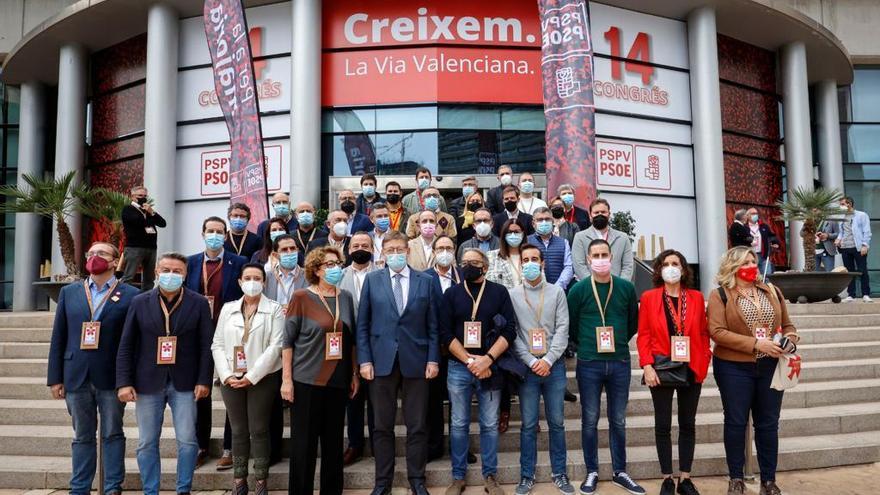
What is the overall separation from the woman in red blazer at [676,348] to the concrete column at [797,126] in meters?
12.6

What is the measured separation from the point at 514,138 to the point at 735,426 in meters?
8.76

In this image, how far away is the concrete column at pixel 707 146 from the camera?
1341 cm

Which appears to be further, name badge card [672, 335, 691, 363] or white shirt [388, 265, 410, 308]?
white shirt [388, 265, 410, 308]

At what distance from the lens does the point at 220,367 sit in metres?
4.53

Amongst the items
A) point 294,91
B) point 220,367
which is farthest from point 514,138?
point 220,367

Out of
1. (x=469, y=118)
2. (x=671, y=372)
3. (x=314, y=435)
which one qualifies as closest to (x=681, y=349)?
(x=671, y=372)

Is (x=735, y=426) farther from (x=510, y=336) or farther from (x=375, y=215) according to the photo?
(x=375, y=215)

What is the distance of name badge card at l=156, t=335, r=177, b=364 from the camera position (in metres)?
4.43

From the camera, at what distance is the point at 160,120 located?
42.3 ft

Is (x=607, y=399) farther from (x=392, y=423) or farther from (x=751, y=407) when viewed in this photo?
(x=392, y=423)

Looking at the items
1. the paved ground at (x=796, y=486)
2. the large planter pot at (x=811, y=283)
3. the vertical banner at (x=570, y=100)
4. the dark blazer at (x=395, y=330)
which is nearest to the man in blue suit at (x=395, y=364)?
the dark blazer at (x=395, y=330)

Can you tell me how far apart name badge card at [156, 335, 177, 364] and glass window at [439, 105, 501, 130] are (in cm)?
864

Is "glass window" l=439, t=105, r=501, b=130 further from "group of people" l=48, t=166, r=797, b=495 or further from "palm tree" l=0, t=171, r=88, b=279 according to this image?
"group of people" l=48, t=166, r=797, b=495

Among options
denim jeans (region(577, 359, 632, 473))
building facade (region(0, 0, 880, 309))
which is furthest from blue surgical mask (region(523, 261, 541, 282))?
building facade (region(0, 0, 880, 309))
